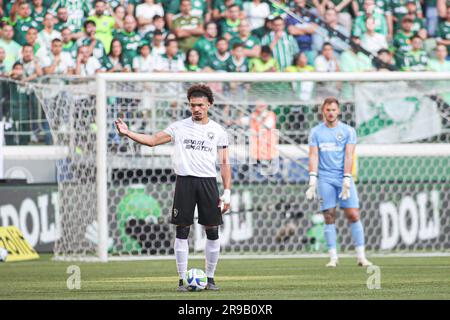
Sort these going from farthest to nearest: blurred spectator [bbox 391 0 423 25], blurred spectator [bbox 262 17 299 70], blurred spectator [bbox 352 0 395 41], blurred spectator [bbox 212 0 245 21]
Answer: blurred spectator [bbox 391 0 423 25] → blurred spectator [bbox 352 0 395 41] → blurred spectator [bbox 212 0 245 21] → blurred spectator [bbox 262 17 299 70]

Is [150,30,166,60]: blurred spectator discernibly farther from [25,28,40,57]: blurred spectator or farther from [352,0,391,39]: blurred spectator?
[352,0,391,39]: blurred spectator

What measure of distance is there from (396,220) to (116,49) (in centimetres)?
585

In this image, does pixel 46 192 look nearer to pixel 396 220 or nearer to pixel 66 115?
pixel 66 115

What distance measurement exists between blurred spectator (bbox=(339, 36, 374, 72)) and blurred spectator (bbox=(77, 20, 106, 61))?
4.38 m

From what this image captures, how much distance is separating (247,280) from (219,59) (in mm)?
8919

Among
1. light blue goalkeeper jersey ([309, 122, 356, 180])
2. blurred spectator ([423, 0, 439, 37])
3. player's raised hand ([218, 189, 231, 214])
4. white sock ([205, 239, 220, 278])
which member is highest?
blurred spectator ([423, 0, 439, 37])

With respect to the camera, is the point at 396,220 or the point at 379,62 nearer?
the point at 396,220

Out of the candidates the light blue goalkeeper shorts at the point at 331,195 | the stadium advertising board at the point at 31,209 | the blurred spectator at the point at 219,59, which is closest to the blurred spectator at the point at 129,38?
the blurred spectator at the point at 219,59

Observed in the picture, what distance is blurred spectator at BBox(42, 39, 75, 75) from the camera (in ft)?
67.9

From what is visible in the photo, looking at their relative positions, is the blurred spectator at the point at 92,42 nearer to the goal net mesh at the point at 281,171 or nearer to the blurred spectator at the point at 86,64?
the blurred spectator at the point at 86,64

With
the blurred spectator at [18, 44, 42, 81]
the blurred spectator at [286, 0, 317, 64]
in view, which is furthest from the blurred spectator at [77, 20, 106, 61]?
the blurred spectator at [286, 0, 317, 64]

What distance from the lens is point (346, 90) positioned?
62.3 feet

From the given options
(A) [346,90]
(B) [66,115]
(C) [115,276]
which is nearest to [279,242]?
(A) [346,90]

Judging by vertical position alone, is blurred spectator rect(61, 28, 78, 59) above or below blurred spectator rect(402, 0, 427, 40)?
below
